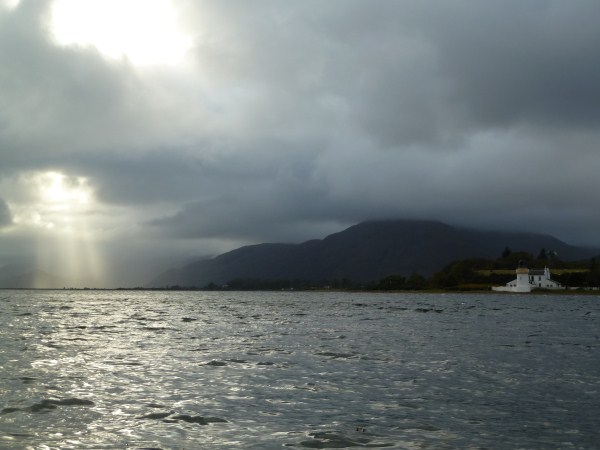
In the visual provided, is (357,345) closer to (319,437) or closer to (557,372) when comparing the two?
(557,372)

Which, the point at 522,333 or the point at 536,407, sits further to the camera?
the point at 522,333

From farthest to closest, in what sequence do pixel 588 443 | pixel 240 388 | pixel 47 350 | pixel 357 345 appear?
1. pixel 357 345
2. pixel 47 350
3. pixel 240 388
4. pixel 588 443

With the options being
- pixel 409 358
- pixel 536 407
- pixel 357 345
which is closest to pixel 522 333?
pixel 357 345

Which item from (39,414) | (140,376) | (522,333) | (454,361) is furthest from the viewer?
(522,333)

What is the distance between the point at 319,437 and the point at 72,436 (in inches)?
291

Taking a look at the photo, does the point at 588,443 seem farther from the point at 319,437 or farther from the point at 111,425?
the point at 111,425

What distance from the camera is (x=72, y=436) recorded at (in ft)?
59.3

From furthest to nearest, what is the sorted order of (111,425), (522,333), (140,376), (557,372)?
1. (522,333)
2. (557,372)
3. (140,376)
4. (111,425)

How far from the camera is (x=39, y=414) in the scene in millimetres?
20844

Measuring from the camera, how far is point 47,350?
38875mm

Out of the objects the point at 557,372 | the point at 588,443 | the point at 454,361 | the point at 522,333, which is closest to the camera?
the point at 588,443

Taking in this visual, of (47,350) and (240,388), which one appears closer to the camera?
(240,388)

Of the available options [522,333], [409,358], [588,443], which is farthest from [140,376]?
[522,333]

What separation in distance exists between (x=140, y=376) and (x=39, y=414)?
7.95 m
